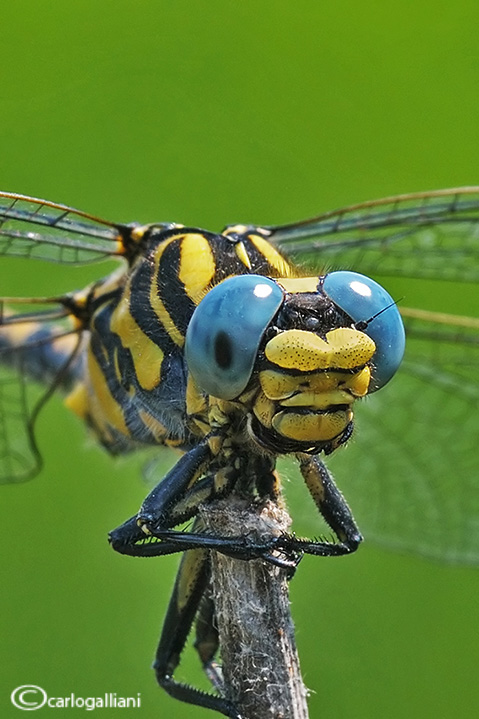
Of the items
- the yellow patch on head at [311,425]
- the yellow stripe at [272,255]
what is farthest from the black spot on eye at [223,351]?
the yellow stripe at [272,255]

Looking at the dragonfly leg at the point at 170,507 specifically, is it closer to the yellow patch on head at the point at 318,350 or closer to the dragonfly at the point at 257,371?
the dragonfly at the point at 257,371

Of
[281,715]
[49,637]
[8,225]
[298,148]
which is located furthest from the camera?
[298,148]

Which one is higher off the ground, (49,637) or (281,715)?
(49,637)

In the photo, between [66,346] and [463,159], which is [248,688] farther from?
[463,159]

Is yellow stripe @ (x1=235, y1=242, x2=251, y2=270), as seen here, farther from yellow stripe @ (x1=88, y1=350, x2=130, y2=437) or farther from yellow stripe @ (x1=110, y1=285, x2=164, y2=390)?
yellow stripe @ (x1=88, y1=350, x2=130, y2=437)

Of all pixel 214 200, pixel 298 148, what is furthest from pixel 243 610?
pixel 298 148

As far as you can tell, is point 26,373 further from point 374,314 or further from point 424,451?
point 374,314

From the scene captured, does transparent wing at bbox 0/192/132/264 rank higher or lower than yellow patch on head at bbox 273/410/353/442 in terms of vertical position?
higher

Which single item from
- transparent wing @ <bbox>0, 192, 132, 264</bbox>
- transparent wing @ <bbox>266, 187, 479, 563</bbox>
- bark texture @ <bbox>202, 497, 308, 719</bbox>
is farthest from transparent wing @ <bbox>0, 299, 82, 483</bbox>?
bark texture @ <bbox>202, 497, 308, 719</bbox>
